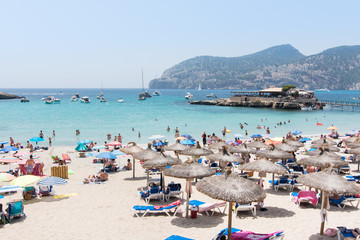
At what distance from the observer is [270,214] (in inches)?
383

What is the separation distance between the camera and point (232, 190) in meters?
7.19

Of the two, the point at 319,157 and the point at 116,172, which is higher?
the point at 319,157

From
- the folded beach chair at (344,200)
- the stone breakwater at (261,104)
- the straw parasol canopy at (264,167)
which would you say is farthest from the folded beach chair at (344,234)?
the stone breakwater at (261,104)

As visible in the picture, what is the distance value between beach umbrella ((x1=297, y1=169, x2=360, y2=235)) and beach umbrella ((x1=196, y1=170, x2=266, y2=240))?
167cm

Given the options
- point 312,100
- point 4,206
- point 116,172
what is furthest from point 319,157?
point 312,100

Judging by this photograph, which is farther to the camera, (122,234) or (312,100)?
(312,100)

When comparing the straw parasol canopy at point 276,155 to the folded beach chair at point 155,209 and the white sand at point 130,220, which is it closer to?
the white sand at point 130,220

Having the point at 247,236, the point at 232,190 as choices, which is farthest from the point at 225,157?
the point at 247,236

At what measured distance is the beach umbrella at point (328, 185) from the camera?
7602 millimetres

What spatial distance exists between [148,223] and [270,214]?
4.02 metres

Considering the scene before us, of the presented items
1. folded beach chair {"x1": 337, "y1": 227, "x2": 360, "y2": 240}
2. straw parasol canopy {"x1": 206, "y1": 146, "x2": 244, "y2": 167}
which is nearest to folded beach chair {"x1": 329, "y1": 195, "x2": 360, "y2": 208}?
folded beach chair {"x1": 337, "y1": 227, "x2": 360, "y2": 240}

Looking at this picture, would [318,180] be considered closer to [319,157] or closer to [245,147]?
[319,157]

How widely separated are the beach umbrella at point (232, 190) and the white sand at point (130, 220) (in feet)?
5.09

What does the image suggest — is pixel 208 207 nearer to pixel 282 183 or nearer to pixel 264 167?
pixel 264 167
